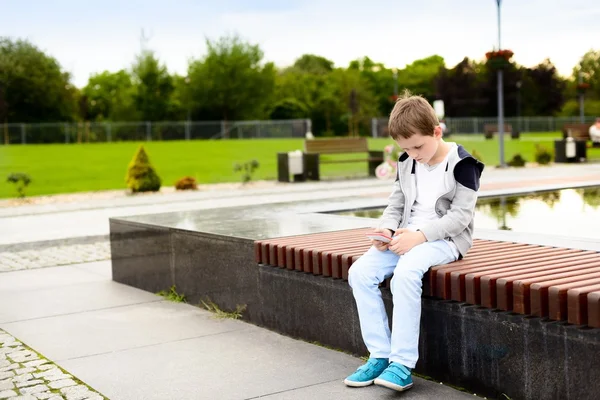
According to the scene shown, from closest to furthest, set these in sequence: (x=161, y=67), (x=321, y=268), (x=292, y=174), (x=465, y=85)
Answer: (x=321, y=268) → (x=292, y=174) → (x=161, y=67) → (x=465, y=85)

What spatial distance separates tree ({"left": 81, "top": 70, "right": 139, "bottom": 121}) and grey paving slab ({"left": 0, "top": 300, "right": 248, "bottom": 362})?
58.1 metres

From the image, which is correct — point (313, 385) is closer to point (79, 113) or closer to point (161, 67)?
point (161, 67)

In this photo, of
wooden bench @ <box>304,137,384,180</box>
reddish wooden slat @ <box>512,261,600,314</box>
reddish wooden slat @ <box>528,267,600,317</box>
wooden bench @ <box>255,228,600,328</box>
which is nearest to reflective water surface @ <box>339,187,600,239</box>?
wooden bench @ <box>255,228,600,328</box>

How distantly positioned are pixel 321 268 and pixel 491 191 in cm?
546

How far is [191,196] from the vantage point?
18391 millimetres

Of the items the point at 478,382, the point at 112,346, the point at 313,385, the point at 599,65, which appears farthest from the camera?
the point at 599,65

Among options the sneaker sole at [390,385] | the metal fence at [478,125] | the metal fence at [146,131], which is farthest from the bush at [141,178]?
the metal fence at [478,125]

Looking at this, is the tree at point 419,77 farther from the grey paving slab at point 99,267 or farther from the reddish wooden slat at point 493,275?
the reddish wooden slat at point 493,275

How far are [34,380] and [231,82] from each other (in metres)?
67.3

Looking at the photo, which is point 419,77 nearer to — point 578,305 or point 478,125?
point 478,125

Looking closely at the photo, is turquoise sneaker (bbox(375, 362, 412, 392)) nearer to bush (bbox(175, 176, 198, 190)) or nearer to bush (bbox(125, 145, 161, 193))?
bush (bbox(125, 145, 161, 193))

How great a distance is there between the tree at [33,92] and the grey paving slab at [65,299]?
5849 centimetres

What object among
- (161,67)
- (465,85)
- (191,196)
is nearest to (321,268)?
(191,196)

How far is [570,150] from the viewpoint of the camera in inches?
1045
